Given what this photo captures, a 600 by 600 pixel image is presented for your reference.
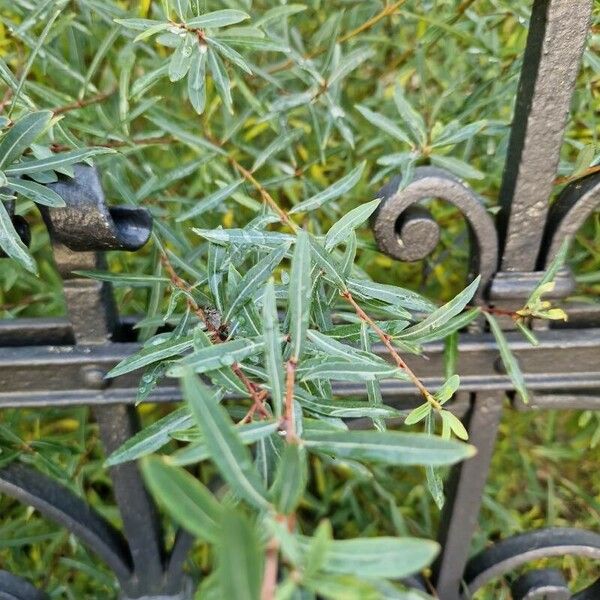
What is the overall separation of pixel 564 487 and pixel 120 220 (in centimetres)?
115

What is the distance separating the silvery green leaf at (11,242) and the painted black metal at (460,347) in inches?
1.1

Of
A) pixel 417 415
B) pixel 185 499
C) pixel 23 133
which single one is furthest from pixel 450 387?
pixel 23 133

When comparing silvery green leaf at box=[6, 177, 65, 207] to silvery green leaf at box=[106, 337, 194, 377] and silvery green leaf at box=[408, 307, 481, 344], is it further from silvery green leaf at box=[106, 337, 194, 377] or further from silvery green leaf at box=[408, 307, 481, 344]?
silvery green leaf at box=[408, 307, 481, 344]

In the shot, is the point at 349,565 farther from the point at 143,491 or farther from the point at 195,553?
the point at 195,553

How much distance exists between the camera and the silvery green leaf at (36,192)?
47cm

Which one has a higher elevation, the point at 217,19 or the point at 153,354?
the point at 217,19

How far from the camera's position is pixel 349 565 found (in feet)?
0.95

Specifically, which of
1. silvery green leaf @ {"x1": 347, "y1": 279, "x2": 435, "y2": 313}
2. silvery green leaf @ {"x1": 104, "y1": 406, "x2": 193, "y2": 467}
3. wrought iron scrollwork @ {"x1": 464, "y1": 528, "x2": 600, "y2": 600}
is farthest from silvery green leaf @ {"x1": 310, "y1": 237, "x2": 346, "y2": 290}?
wrought iron scrollwork @ {"x1": 464, "y1": 528, "x2": 600, "y2": 600}

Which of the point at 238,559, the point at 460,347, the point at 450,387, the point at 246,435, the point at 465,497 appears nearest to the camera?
the point at 238,559

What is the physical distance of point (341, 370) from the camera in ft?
1.47

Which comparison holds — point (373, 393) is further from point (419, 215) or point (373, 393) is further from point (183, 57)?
point (183, 57)

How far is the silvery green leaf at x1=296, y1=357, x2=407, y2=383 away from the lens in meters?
0.45

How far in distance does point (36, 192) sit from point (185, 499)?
0.28m

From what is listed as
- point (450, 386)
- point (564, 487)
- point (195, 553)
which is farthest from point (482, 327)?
point (564, 487)
